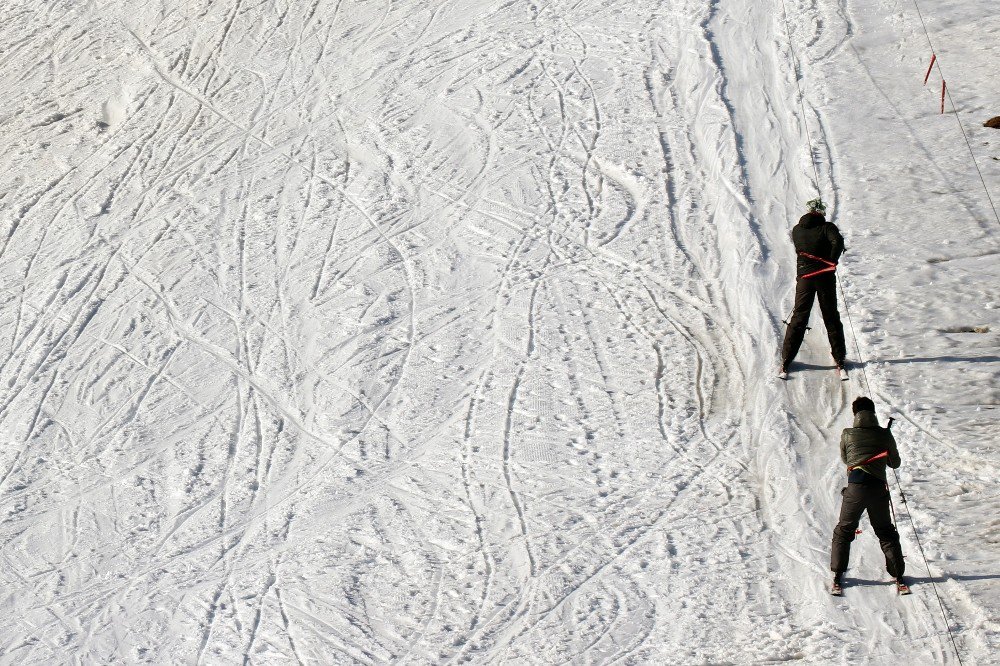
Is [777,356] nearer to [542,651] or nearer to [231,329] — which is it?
[542,651]

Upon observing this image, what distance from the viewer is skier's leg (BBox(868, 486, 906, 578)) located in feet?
23.2

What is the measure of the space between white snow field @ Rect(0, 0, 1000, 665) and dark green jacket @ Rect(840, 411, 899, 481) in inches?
41.3

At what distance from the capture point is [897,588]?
7.42 meters

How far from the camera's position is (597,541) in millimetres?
8555

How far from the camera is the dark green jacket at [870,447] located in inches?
275

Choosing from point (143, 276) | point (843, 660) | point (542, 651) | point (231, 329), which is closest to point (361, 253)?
point (231, 329)

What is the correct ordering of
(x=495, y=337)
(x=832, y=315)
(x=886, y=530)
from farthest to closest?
(x=495, y=337) → (x=832, y=315) → (x=886, y=530)

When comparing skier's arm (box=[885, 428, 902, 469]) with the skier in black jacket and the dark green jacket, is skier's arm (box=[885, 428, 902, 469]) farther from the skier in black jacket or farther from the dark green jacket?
the skier in black jacket

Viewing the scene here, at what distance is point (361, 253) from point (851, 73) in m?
6.72

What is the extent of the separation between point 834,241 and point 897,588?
2.85 meters

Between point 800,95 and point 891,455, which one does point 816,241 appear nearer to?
point 891,455

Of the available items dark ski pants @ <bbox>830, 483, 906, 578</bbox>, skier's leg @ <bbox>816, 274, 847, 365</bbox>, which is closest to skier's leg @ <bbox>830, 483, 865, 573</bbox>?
dark ski pants @ <bbox>830, 483, 906, 578</bbox>

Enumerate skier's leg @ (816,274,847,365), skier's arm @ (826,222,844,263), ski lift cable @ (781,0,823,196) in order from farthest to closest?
ski lift cable @ (781,0,823,196) → skier's leg @ (816,274,847,365) → skier's arm @ (826,222,844,263)

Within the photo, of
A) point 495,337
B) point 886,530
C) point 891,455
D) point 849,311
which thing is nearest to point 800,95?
point 849,311
